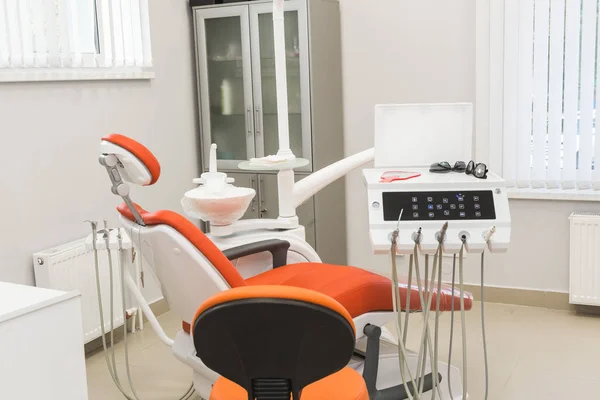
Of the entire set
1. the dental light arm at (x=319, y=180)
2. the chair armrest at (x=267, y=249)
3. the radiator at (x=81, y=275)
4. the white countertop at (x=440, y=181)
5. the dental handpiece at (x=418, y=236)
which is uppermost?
the white countertop at (x=440, y=181)

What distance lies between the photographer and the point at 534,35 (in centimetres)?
376

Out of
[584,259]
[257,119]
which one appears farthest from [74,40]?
[584,259]

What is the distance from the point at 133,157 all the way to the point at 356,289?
3.15ft

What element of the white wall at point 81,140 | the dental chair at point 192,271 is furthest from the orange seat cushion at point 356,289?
the white wall at point 81,140

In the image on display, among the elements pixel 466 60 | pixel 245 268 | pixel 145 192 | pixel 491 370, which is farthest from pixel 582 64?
pixel 145 192

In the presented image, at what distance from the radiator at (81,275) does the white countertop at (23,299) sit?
105 centimetres

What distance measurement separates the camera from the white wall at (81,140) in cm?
315

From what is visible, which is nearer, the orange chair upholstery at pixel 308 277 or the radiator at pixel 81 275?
the orange chair upholstery at pixel 308 277

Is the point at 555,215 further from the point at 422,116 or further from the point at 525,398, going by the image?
the point at 422,116

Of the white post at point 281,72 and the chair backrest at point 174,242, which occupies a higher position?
the white post at point 281,72

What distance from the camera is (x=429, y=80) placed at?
162 inches

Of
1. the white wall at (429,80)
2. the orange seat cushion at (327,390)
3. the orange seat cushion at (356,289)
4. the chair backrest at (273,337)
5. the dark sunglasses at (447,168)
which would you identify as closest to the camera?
the chair backrest at (273,337)

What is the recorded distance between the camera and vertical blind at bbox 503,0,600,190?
12.0ft

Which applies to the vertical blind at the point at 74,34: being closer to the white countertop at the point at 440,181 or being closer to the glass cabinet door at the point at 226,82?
the glass cabinet door at the point at 226,82
